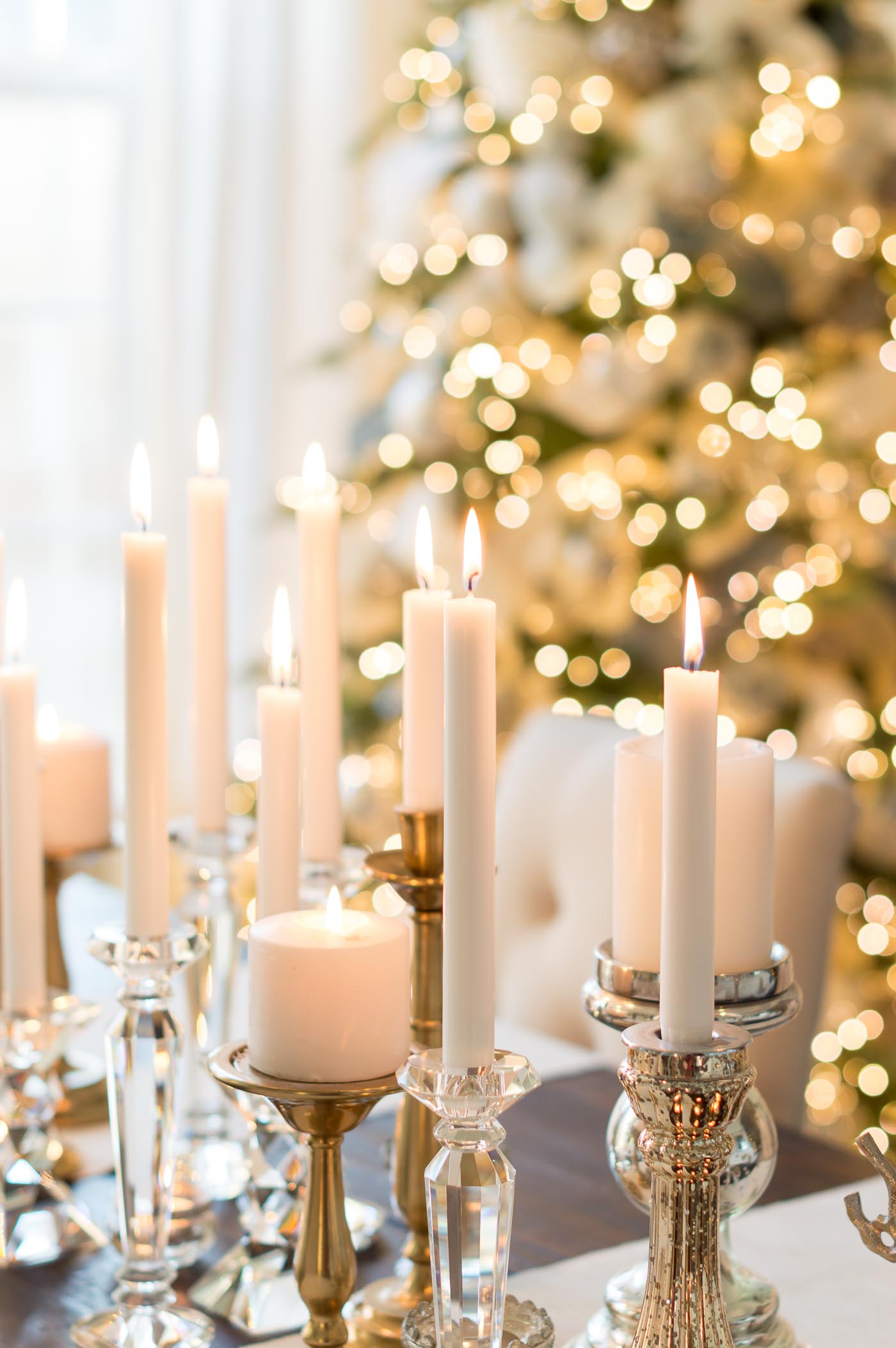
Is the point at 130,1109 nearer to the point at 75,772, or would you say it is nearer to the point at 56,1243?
the point at 56,1243

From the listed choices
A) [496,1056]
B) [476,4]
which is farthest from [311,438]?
[496,1056]

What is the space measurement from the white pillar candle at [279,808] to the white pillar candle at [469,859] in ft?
0.57

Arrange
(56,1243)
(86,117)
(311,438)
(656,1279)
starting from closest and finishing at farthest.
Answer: (656,1279) → (56,1243) → (86,117) → (311,438)

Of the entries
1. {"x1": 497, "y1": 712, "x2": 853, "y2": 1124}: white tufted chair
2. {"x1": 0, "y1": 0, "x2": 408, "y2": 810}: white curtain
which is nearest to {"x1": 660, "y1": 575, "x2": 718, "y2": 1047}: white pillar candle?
{"x1": 497, "y1": 712, "x2": 853, "y2": 1124}: white tufted chair

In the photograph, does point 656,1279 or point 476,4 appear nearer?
point 656,1279

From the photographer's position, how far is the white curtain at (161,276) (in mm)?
2703

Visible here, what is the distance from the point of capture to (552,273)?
89.0 inches

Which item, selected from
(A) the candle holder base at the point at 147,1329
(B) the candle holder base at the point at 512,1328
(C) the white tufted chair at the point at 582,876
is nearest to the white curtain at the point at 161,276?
(C) the white tufted chair at the point at 582,876

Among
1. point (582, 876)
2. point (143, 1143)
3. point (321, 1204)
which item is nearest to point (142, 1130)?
point (143, 1143)

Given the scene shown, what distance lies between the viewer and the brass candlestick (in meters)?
0.58

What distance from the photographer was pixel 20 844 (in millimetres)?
801

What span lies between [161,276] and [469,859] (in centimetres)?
242

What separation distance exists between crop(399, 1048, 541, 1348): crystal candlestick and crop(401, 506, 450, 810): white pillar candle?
19 centimetres

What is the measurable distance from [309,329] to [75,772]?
213cm
